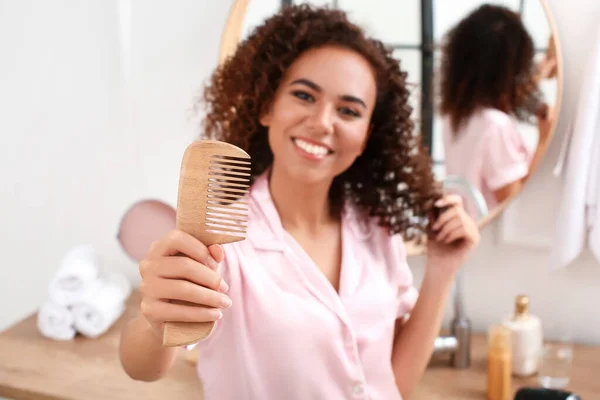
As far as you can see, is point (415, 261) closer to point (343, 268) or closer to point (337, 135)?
point (343, 268)

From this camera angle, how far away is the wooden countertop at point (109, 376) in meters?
0.89

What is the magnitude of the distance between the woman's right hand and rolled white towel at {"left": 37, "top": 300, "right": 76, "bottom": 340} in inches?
28.0

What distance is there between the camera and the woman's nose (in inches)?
25.9

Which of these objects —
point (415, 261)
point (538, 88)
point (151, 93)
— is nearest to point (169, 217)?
point (151, 93)

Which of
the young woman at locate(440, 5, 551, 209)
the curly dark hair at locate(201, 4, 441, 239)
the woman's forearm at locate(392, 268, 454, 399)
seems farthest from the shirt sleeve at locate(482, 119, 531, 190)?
the woman's forearm at locate(392, 268, 454, 399)

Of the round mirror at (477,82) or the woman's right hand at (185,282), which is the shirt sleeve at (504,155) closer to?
the round mirror at (477,82)

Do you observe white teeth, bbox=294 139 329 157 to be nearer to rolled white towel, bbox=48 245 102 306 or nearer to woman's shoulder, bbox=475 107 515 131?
woman's shoulder, bbox=475 107 515 131

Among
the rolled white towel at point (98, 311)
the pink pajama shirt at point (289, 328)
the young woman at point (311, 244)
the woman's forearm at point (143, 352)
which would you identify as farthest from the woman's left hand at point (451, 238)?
the rolled white towel at point (98, 311)

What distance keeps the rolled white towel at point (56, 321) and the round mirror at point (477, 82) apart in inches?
26.2

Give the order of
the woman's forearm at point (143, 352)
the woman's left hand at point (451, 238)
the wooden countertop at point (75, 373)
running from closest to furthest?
the woman's forearm at point (143, 352), the woman's left hand at point (451, 238), the wooden countertop at point (75, 373)

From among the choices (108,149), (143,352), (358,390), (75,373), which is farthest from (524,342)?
(108,149)

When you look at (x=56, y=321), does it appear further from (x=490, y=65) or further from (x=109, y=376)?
(x=490, y=65)

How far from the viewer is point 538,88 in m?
0.96

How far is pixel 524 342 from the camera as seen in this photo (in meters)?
0.92
